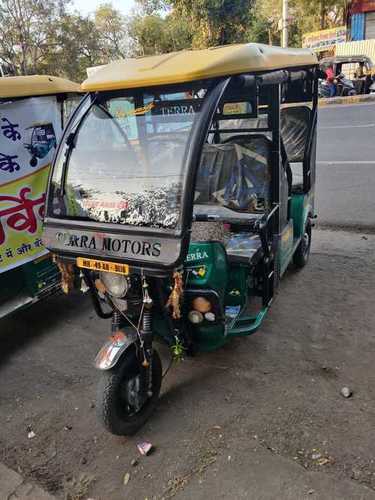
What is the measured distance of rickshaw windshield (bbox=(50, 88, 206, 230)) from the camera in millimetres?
2430

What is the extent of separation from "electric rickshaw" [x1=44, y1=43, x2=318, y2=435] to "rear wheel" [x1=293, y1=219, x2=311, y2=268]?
1.29 metres

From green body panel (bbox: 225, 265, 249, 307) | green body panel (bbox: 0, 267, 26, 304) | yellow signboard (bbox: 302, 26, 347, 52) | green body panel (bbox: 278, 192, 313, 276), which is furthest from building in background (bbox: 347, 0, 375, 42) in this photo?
green body panel (bbox: 0, 267, 26, 304)

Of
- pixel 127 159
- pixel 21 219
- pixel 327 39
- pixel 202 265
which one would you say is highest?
pixel 327 39

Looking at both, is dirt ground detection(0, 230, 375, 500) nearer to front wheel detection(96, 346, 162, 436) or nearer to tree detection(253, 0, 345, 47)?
front wheel detection(96, 346, 162, 436)

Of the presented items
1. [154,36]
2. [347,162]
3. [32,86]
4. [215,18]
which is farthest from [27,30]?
[32,86]

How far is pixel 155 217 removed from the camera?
2.37m

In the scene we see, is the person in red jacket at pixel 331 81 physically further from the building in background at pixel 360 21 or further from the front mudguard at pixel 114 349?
the front mudguard at pixel 114 349

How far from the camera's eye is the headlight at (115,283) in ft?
8.23

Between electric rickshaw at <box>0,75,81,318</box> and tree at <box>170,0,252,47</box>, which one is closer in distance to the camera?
electric rickshaw at <box>0,75,81,318</box>

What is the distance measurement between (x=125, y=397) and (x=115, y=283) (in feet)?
2.43

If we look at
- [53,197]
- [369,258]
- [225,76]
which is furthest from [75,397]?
[369,258]

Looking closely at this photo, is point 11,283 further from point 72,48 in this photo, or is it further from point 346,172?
point 72,48

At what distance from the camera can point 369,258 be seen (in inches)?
188

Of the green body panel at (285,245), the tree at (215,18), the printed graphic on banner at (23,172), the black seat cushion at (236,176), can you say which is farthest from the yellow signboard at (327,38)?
the printed graphic on banner at (23,172)
